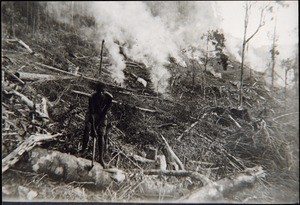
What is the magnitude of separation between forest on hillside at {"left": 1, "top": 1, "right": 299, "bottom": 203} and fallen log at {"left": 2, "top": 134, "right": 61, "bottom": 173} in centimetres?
1

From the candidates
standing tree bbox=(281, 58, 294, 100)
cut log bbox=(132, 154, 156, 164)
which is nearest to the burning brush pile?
cut log bbox=(132, 154, 156, 164)

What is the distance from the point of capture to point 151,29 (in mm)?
3213

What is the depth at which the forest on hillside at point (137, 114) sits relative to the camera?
3020mm

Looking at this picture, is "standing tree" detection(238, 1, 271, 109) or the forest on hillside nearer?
the forest on hillside

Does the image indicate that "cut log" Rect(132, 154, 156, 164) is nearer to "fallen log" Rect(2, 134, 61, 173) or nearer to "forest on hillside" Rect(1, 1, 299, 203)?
"forest on hillside" Rect(1, 1, 299, 203)

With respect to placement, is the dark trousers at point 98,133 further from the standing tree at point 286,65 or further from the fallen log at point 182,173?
the standing tree at point 286,65

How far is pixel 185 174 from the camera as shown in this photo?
127 inches

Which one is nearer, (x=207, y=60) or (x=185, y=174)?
(x=185, y=174)

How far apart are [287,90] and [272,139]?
70cm

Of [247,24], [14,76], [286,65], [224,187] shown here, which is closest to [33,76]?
[14,76]

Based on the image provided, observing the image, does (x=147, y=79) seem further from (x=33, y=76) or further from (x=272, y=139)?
(x=272, y=139)

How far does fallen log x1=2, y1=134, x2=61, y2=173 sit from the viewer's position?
9.64ft

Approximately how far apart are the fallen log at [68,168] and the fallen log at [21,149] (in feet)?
0.21

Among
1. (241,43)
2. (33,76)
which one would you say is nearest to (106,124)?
(33,76)
